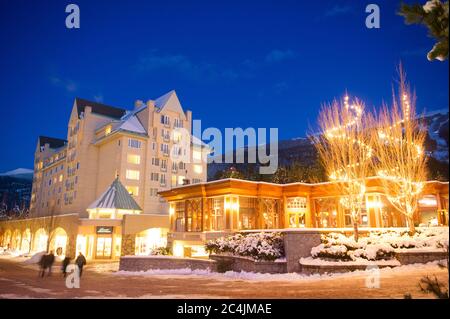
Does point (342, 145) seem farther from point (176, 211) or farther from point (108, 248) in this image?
point (108, 248)

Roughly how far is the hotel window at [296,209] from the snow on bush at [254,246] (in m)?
10.3

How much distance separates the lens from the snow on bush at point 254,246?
15773 millimetres

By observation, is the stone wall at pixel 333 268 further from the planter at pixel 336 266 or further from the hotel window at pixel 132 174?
the hotel window at pixel 132 174

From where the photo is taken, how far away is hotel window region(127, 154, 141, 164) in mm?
47812

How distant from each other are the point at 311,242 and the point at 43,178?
224 feet

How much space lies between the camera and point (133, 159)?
159 ft

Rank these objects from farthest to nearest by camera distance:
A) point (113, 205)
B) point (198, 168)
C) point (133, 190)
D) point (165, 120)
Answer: point (198, 168)
point (165, 120)
point (133, 190)
point (113, 205)

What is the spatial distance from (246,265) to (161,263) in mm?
6780

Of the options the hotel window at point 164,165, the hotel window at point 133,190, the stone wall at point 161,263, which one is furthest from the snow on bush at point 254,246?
the hotel window at point 164,165

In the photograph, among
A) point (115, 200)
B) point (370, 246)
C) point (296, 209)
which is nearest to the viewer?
point (370, 246)

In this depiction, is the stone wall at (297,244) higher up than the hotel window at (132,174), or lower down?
lower down

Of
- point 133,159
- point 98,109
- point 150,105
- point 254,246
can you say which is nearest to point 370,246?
point 254,246

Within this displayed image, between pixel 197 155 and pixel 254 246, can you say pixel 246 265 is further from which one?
pixel 197 155
